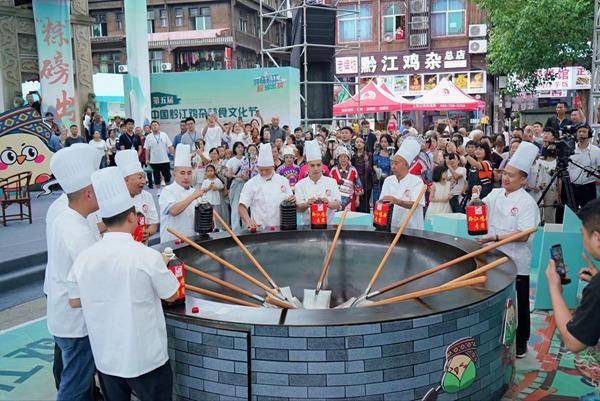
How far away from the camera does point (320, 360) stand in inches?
107

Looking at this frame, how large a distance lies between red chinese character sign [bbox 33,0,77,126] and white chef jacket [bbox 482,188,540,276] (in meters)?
11.7

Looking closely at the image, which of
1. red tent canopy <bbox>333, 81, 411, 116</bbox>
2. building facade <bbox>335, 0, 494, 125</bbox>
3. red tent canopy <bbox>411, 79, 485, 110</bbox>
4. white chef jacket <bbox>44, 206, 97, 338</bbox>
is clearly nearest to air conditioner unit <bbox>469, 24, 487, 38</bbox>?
building facade <bbox>335, 0, 494, 125</bbox>

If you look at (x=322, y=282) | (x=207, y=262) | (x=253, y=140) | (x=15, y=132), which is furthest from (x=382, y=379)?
(x=15, y=132)

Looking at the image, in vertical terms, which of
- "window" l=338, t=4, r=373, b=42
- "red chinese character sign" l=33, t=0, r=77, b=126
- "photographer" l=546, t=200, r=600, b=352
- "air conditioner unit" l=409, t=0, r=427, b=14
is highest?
"air conditioner unit" l=409, t=0, r=427, b=14

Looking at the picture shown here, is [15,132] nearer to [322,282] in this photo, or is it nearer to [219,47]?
[322,282]

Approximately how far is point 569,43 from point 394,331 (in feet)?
47.7

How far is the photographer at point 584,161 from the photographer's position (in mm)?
7004

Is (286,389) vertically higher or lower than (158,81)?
lower

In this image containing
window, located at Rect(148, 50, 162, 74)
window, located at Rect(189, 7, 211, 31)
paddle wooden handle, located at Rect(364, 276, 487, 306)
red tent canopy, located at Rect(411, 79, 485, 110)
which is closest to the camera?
paddle wooden handle, located at Rect(364, 276, 487, 306)

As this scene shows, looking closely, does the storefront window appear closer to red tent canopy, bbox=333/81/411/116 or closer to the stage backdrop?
red tent canopy, bbox=333/81/411/116

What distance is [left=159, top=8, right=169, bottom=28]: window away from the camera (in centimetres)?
3000

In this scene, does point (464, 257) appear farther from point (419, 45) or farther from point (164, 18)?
point (164, 18)

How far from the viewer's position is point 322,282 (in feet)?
14.2

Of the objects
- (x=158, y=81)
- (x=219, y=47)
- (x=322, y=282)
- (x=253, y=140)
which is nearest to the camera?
(x=322, y=282)
